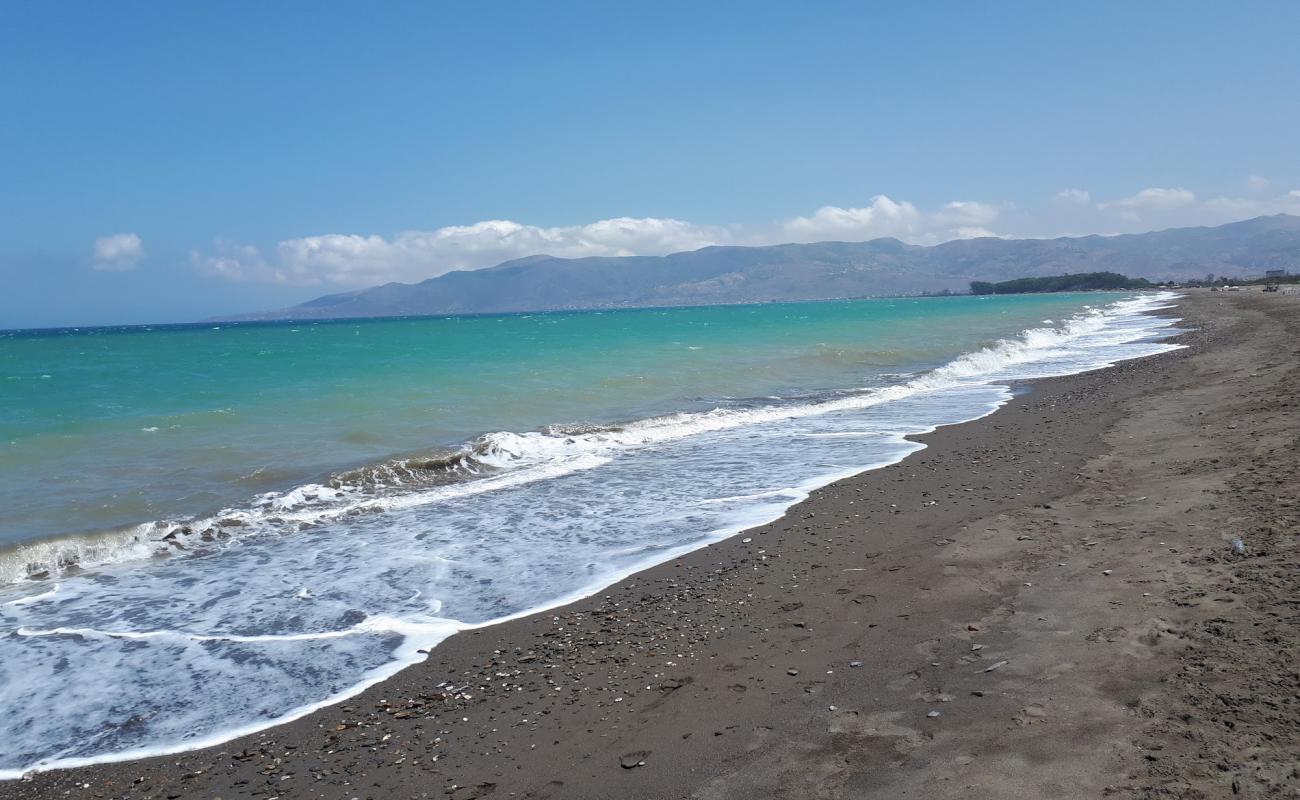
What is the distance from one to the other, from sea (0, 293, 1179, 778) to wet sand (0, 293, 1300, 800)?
785mm

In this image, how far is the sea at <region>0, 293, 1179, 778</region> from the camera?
5898 mm

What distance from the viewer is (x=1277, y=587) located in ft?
16.7

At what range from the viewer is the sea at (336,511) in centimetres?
590

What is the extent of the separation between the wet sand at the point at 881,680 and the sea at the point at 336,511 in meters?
0.79

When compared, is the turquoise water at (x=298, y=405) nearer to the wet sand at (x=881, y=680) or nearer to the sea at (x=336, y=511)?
the sea at (x=336, y=511)

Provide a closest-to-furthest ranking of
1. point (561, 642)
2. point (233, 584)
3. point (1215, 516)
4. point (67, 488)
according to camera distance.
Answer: point (561, 642), point (1215, 516), point (233, 584), point (67, 488)

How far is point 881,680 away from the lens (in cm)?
477

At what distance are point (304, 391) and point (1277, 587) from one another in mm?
27003

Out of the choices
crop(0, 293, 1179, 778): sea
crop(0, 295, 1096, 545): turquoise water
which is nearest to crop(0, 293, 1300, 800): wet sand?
crop(0, 293, 1179, 778): sea

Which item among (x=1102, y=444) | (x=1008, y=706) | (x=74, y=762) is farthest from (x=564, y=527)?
(x=1102, y=444)

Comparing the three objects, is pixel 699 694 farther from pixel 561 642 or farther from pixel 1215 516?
pixel 1215 516

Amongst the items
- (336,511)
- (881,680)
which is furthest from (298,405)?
(881,680)

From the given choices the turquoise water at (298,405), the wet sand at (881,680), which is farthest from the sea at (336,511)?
the wet sand at (881,680)

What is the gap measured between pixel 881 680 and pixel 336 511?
8854 millimetres
